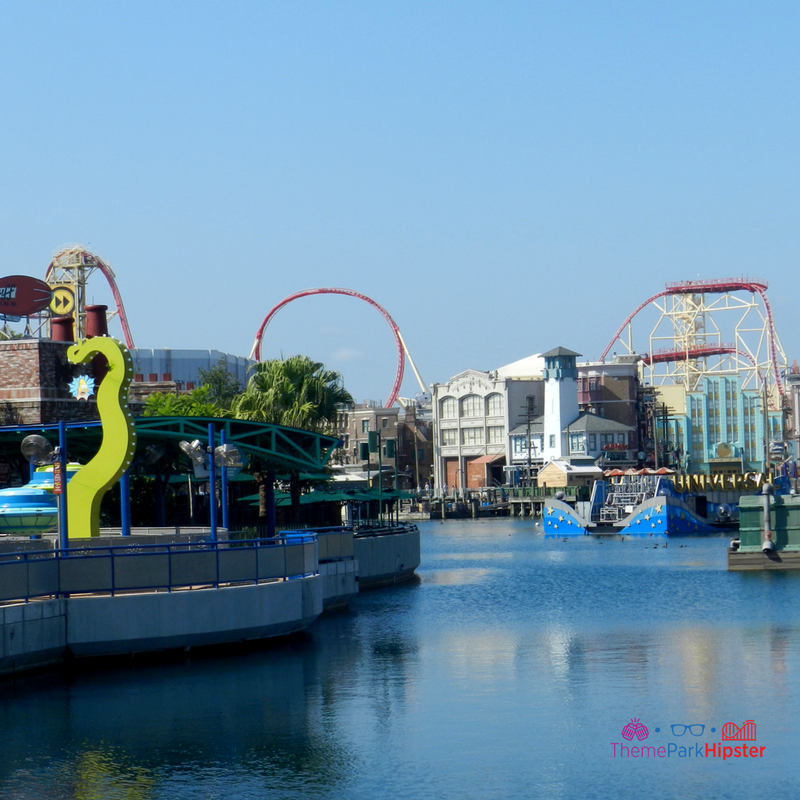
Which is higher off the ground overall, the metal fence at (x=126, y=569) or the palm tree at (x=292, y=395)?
the palm tree at (x=292, y=395)

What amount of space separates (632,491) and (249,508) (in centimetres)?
4778

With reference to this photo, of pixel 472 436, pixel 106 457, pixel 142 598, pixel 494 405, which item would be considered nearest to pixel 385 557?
pixel 106 457

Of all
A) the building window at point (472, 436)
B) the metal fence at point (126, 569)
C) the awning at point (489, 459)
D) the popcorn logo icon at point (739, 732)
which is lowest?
the popcorn logo icon at point (739, 732)

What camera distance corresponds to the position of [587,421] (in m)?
155

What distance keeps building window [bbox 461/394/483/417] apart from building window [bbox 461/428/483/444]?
1.94m

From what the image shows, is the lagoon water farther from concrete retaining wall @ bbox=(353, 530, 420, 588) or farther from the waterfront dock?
concrete retaining wall @ bbox=(353, 530, 420, 588)

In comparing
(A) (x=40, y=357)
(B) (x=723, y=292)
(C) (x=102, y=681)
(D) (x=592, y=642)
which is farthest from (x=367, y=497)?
(B) (x=723, y=292)

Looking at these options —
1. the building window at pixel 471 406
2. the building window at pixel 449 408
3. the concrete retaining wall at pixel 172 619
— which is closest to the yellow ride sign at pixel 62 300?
the concrete retaining wall at pixel 172 619

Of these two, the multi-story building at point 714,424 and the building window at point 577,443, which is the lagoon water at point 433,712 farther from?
the multi-story building at point 714,424

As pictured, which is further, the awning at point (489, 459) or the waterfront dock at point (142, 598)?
the awning at point (489, 459)

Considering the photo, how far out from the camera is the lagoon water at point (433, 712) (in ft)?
71.4

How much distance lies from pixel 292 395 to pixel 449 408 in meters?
106

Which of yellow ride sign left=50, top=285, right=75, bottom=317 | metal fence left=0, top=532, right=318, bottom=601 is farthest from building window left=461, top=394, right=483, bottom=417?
metal fence left=0, top=532, right=318, bottom=601

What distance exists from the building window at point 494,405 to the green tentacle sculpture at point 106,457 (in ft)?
428
